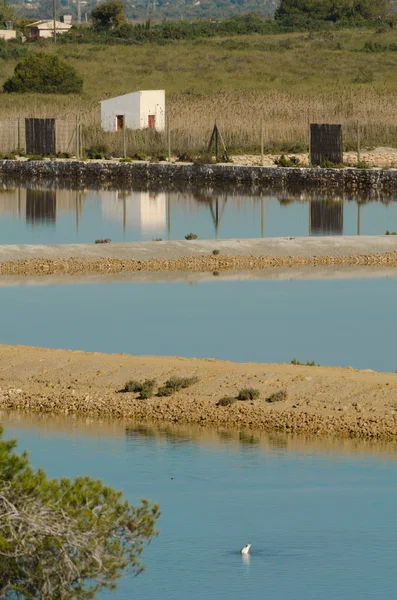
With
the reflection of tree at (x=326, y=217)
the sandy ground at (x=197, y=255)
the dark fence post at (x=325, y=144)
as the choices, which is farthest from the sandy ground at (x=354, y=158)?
the sandy ground at (x=197, y=255)

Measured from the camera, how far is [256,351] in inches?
824

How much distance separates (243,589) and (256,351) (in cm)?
948

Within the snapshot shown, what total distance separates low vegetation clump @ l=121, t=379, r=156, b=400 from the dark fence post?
30421 mm

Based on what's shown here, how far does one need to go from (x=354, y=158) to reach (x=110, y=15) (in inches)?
2670

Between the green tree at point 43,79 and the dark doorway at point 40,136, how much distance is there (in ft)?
64.2

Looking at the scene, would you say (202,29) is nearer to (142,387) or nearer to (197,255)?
(197,255)

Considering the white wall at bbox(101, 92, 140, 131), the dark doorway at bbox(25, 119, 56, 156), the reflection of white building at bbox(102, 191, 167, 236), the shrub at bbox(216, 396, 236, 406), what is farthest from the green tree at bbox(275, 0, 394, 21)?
the shrub at bbox(216, 396, 236, 406)

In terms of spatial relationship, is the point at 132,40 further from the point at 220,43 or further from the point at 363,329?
the point at 363,329

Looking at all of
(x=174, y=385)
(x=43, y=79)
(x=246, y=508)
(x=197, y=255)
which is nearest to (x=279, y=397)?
(x=174, y=385)

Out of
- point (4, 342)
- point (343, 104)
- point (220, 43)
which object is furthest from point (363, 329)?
point (220, 43)

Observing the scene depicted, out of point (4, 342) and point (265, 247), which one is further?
point (265, 247)

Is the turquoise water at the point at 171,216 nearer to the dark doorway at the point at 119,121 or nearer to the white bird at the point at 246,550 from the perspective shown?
the dark doorway at the point at 119,121

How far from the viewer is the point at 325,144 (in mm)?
47844

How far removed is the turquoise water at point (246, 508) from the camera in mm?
11742
